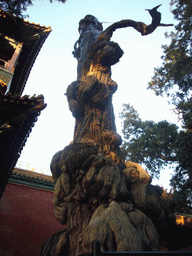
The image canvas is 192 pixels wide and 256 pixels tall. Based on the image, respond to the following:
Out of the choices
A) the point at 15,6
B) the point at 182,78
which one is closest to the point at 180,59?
the point at 182,78

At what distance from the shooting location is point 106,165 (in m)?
2.98

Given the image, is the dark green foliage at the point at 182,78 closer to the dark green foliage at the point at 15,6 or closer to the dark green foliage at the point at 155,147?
the dark green foliage at the point at 155,147

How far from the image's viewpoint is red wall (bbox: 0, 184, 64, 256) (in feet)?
23.5

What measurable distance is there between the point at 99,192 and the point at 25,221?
6247 mm

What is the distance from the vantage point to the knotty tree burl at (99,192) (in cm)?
240

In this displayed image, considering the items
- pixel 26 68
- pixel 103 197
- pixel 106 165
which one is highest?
pixel 26 68

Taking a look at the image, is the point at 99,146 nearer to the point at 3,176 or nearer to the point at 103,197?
the point at 103,197

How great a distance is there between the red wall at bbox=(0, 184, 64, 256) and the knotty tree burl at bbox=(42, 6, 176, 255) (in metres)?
4.95

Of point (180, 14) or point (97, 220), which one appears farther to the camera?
point (180, 14)

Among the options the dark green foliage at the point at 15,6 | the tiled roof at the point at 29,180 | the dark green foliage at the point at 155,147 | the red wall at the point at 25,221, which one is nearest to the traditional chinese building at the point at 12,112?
the dark green foliage at the point at 15,6

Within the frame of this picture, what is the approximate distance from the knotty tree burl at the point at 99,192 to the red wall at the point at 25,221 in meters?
4.95

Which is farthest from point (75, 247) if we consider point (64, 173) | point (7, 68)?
point (7, 68)

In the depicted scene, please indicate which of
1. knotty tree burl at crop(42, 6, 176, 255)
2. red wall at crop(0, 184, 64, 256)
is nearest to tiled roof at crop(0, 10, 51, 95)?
red wall at crop(0, 184, 64, 256)

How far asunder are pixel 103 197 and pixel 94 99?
6.32ft
